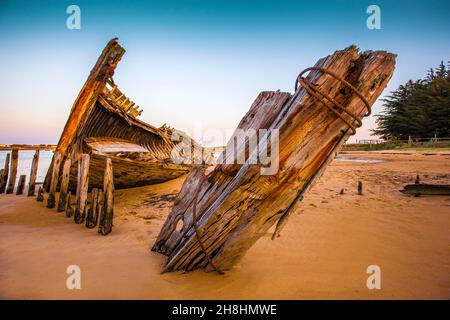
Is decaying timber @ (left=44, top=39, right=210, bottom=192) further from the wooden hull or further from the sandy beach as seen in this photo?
the sandy beach

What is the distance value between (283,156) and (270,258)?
5.83 ft

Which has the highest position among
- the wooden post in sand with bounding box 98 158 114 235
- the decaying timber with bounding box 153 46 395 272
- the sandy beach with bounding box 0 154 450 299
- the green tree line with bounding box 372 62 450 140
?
the green tree line with bounding box 372 62 450 140

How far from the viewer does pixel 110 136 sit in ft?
27.7

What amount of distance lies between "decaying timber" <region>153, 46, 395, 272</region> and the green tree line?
36.7 m

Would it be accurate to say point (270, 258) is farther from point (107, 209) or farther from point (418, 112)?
point (418, 112)

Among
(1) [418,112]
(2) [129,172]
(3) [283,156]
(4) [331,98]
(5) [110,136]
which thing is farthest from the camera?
(1) [418,112]

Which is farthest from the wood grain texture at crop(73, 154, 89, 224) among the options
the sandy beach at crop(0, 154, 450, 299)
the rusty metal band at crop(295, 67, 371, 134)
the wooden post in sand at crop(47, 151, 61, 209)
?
the rusty metal band at crop(295, 67, 371, 134)

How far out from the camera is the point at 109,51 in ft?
19.7

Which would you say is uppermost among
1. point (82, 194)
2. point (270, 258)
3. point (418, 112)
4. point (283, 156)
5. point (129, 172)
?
point (418, 112)

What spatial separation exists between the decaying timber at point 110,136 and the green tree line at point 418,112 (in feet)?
113

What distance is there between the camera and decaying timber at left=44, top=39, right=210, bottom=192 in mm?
6141

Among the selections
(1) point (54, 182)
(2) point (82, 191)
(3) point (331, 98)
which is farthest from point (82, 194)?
(3) point (331, 98)

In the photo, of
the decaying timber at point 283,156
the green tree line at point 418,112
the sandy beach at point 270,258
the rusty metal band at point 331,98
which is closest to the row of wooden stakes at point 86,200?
the sandy beach at point 270,258

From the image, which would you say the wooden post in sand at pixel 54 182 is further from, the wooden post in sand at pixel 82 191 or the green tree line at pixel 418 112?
the green tree line at pixel 418 112
